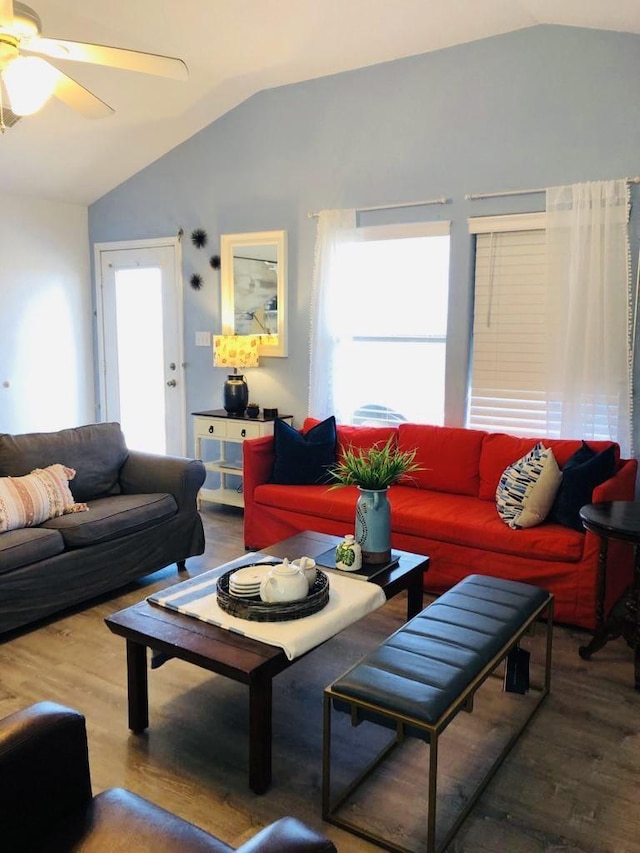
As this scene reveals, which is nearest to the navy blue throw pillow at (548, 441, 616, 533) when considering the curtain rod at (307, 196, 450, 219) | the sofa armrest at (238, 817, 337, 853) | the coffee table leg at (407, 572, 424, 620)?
the coffee table leg at (407, 572, 424, 620)

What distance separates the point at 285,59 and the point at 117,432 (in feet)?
8.64

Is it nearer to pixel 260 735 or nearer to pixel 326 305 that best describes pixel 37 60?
pixel 260 735

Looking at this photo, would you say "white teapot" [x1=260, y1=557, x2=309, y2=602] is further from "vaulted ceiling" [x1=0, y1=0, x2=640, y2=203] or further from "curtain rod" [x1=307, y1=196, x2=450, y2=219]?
"vaulted ceiling" [x1=0, y1=0, x2=640, y2=203]

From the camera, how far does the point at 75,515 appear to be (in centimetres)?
340

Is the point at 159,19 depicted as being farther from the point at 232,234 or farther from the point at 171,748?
the point at 171,748

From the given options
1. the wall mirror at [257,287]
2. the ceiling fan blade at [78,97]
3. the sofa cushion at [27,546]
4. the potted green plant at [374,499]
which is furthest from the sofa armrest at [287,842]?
the wall mirror at [257,287]

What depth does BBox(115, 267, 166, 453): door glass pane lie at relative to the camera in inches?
229

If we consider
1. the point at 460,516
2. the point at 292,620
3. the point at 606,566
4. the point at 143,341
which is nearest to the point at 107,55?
the point at 292,620

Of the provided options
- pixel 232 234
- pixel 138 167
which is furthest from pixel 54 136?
pixel 232 234

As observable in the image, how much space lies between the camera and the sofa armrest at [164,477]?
12.6 feet

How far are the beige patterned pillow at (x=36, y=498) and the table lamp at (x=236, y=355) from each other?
1667mm

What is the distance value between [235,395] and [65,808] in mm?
3733

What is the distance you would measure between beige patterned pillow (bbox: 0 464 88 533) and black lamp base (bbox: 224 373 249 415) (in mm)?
1663

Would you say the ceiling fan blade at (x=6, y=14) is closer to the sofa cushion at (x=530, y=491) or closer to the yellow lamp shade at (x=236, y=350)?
the yellow lamp shade at (x=236, y=350)
